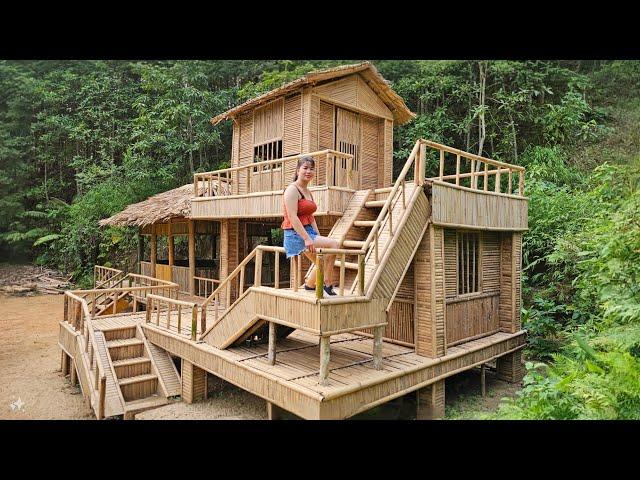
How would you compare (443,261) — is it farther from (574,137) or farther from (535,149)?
(574,137)

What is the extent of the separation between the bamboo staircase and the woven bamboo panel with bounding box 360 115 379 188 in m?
3.28

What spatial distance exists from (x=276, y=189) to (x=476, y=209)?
446 cm

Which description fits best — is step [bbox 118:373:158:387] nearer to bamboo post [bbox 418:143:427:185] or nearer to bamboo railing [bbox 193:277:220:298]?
bamboo railing [bbox 193:277:220:298]

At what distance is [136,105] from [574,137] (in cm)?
1720

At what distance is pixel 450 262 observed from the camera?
22.7ft

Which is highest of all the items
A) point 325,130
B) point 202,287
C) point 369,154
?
point 325,130

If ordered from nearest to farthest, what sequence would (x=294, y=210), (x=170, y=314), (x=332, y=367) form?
(x=294, y=210) < (x=332, y=367) < (x=170, y=314)

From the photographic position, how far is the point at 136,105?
16750 millimetres

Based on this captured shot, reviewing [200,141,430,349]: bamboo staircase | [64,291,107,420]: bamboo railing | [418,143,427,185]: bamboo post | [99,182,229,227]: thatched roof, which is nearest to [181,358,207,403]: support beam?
[200,141,430,349]: bamboo staircase

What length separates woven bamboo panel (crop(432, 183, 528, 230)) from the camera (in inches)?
248

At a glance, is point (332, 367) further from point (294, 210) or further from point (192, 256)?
point (192, 256)

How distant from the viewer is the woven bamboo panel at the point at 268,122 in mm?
9609

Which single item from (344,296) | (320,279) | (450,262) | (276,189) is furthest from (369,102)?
(320,279)

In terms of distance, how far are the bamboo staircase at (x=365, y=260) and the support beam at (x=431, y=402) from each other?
183 centimetres
